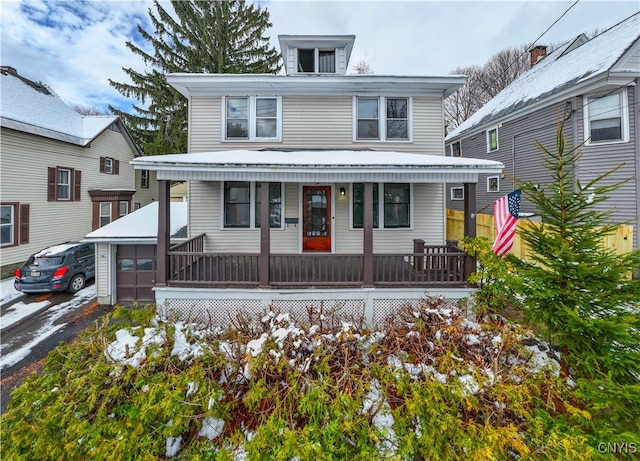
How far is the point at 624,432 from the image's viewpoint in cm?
309

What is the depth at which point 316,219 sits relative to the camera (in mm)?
8445

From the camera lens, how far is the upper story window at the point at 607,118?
27.8ft

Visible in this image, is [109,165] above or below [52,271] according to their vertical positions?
above

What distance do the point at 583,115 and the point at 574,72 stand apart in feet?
6.72

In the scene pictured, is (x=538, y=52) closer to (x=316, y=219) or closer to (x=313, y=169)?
(x=316, y=219)

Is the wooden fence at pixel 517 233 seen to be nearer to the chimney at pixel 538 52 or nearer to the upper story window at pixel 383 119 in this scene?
the upper story window at pixel 383 119

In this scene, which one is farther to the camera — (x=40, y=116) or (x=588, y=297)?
(x=40, y=116)

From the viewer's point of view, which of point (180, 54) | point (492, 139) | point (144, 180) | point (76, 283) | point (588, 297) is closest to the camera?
point (588, 297)

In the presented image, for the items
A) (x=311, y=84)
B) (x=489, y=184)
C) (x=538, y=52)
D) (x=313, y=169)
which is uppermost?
(x=538, y=52)

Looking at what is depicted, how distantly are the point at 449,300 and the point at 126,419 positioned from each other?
579 centimetres

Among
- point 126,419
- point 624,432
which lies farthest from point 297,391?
point 624,432

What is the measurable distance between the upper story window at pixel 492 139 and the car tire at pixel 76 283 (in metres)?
18.4

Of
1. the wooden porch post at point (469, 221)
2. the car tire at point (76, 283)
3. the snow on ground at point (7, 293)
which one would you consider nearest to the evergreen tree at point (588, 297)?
the wooden porch post at point (469, 221)

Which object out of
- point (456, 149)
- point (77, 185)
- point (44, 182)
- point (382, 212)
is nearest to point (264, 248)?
point (382, 212)
